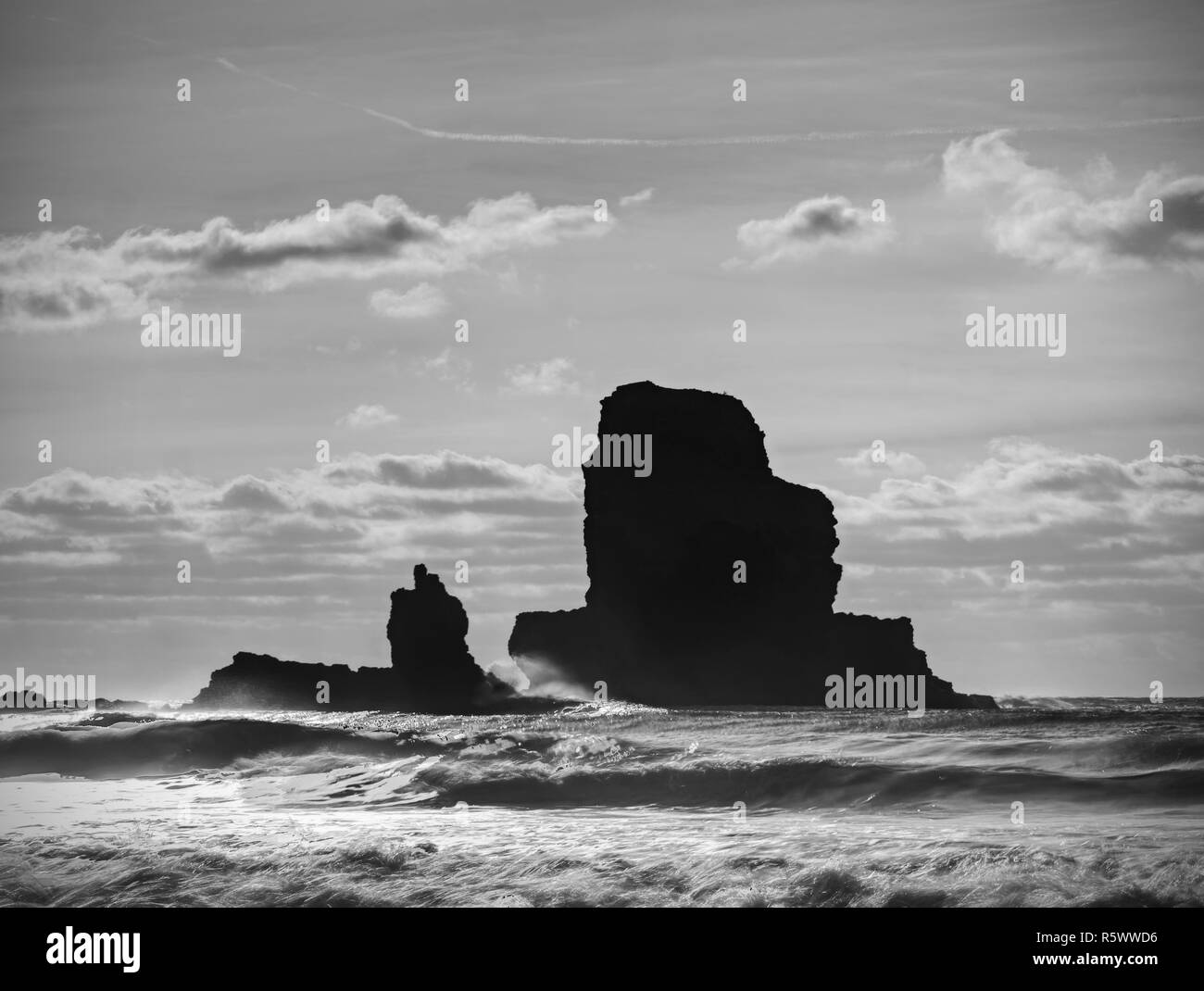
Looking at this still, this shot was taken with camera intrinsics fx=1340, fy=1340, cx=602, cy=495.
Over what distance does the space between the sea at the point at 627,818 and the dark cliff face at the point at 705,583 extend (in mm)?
54469

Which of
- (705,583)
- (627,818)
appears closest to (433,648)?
(705,583)

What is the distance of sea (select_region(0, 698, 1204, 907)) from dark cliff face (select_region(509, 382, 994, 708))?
54.5 metres

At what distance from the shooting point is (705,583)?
93.8 meters

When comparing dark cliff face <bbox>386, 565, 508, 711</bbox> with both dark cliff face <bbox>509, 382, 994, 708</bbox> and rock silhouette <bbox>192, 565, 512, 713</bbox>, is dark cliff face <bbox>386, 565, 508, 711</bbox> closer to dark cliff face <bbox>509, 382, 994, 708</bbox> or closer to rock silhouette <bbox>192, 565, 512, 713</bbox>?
rock silhouette <bbox>192, 565, 512, 713</bbox>

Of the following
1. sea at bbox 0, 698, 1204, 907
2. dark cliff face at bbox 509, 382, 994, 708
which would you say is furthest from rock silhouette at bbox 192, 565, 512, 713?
sea at bbox 0, 698, 1204, 907

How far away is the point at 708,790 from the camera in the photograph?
2547 cm

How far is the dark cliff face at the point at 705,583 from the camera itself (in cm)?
9231

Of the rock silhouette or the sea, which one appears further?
the rock silhouette

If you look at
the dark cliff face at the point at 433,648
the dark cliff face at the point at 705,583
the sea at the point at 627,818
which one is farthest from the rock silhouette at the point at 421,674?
the sea at the point at 627,818

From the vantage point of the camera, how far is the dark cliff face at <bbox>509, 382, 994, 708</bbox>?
303 ft

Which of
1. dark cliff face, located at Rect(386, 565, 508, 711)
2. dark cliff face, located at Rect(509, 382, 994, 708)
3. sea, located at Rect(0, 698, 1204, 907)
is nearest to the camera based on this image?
sea, located at Rect(0, 698, 1204, 907)

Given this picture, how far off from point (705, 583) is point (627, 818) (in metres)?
71.7

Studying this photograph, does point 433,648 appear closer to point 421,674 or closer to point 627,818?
point 421,674
